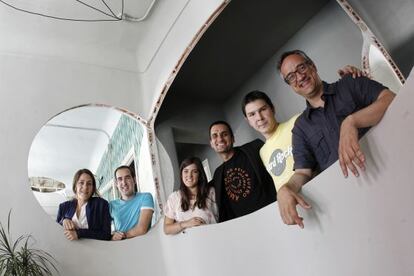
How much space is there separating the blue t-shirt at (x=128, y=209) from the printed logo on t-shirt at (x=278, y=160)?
0.93 m

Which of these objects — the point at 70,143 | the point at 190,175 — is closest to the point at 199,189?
the point at 190,175

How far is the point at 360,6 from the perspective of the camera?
54.1 inches

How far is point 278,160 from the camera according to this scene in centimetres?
167

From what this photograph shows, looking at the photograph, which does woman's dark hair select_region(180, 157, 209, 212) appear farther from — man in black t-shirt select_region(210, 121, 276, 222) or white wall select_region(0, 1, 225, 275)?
white wall select_region(0, 1, 225, 275)

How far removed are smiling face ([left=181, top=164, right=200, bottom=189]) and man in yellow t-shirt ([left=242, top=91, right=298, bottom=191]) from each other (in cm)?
49

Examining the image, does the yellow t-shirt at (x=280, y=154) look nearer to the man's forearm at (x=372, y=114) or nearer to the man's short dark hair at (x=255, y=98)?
the man's short dark hair at (x=255, y=98)

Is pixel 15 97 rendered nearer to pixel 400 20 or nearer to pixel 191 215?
pixel 191 215

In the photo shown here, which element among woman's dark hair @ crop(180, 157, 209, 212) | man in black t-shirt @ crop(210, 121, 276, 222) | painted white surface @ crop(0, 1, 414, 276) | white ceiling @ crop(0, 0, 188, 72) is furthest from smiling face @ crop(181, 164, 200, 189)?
white ceiling @ crop(0, 0, 188, 72)

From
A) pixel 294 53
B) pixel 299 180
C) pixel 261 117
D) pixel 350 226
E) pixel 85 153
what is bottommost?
pixel 350 226

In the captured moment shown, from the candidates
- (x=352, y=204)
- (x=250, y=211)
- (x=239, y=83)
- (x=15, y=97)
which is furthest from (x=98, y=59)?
(x=352, y=204)

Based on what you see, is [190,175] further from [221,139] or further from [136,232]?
[136,232]

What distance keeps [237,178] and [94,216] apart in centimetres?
85

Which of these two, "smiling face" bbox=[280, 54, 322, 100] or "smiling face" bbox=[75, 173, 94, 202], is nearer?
"smiling face" bbox=[280, 54, 322, 100]

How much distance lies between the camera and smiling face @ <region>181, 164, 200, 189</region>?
2.17 m
